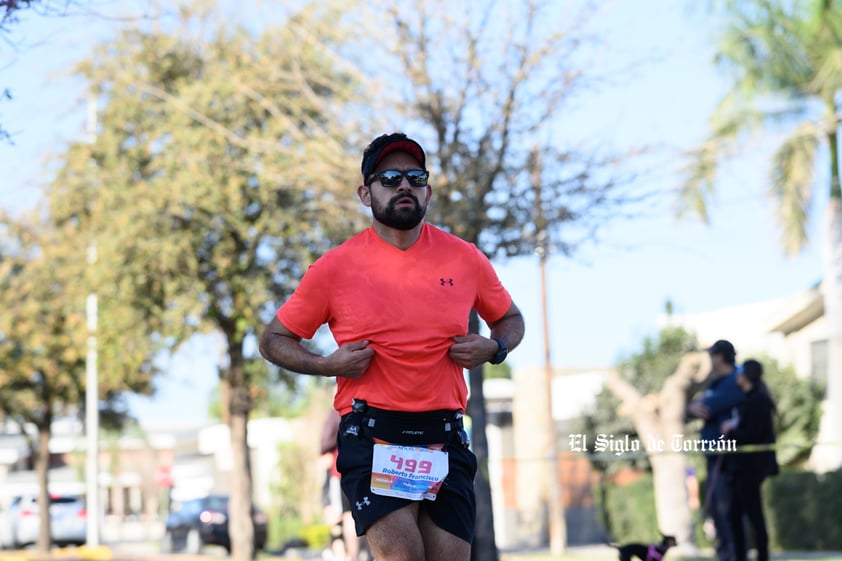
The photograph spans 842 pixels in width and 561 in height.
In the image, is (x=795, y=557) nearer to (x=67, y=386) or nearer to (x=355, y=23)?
(x=355, y=23)

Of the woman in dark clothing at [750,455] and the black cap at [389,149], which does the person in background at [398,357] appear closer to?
the black cap at [389,149]

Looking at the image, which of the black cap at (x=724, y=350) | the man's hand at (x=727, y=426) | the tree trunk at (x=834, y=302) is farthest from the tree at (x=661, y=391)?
the black cap at (x=724, y=350)

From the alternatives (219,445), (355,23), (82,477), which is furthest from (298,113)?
(82,477)

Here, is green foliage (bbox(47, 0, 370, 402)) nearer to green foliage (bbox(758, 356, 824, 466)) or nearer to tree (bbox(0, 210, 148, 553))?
tree (bbox(0, 210, 148, 553))

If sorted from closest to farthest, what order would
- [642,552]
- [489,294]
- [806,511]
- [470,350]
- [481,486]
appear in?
[470,350], [489,294], [642,552], [481,486], [806,511]

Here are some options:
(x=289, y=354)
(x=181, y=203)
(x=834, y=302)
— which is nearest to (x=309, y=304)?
(x=289, y=354)

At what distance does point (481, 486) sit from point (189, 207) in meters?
8.27

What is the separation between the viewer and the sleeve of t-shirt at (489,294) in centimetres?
493

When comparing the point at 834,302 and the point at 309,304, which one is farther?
the point at 834,302

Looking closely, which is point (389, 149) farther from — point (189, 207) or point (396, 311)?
point (189, 207)

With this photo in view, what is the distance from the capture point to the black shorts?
4.56 m

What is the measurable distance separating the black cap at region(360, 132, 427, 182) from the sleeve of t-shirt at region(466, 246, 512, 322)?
443 mm

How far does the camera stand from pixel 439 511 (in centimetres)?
464

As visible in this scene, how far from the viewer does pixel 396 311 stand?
4.61 m
